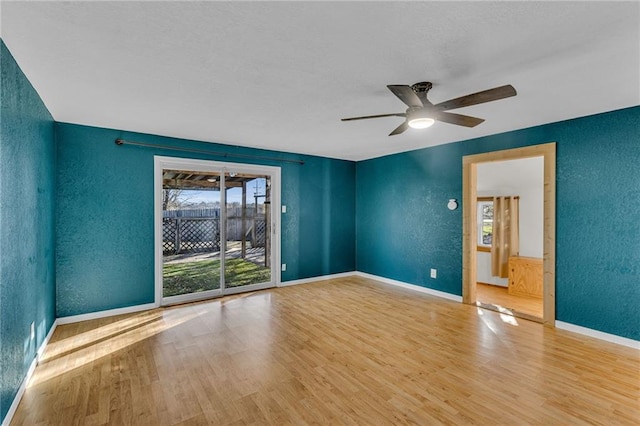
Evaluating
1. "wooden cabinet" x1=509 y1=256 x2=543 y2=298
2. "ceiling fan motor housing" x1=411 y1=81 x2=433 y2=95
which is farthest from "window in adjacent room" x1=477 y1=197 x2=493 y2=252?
"ceiling fan motor housing" x1=411 y1=81 x2=433 y2=95

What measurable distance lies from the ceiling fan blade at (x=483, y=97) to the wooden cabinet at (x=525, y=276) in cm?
474

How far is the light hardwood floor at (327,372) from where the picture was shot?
202 centimetres

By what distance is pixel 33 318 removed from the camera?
8.50ft

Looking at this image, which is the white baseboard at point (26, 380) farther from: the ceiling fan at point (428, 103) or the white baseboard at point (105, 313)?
the ceiling fan at point (428, 103)

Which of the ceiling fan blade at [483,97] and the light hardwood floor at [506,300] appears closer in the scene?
the ceiling fan blade at [483,97]

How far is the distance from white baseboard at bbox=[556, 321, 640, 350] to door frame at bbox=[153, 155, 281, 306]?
4.04 metres

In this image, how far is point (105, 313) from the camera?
12.6 feet

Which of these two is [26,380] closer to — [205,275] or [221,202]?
[205,275]

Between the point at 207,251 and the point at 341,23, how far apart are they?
397 centimetres

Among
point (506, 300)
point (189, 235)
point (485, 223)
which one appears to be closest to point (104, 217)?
point (189, 235)

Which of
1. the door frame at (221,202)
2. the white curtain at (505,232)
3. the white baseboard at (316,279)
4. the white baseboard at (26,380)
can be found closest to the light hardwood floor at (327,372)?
the white baseboard at (26,380)

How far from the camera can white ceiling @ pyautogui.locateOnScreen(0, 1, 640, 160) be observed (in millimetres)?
1591

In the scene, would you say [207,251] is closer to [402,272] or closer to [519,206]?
[402,272]

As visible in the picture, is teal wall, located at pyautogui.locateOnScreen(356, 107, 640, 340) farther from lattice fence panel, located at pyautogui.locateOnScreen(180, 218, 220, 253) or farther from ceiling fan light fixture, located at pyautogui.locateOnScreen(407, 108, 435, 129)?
lattice fence panel, located at pyautogui.locateOnScreen(180, 218, 220, 253)
